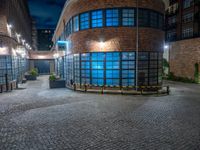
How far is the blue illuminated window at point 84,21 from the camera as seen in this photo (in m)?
17.1

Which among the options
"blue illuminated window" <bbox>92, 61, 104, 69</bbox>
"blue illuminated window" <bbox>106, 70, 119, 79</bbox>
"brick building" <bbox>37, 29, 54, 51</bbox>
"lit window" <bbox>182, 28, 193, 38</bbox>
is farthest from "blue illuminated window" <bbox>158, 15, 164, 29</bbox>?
"brick building" <bbox>37, 29, 54, 51</bbox>

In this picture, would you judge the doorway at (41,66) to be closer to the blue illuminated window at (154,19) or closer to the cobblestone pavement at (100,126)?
the blue illuminated window at (154,19)

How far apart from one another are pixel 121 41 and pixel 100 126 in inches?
406

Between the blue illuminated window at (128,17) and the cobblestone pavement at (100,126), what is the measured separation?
27.6ft

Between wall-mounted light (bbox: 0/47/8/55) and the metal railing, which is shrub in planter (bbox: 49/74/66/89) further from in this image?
wall-mounted light (bbox: 0/47/8/55)

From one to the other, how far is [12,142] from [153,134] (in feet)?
18.9

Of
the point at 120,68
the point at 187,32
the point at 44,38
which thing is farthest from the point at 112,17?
the point at 44,38

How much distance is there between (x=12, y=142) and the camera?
6.33m

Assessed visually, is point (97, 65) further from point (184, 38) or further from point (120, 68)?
point (184, 38)

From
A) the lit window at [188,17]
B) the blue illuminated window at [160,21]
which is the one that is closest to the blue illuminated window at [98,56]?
the blue illuminated window at [160,21]

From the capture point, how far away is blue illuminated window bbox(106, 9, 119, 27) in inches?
631

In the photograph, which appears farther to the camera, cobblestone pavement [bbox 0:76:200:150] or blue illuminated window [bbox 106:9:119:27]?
blue illuminated window [bbox 106:9:119:27]

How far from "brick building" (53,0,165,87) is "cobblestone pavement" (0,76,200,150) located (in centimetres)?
512

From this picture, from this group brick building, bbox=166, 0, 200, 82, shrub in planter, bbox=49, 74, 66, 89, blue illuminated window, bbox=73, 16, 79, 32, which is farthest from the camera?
brick building, bbox=166, 0, 200, 82
